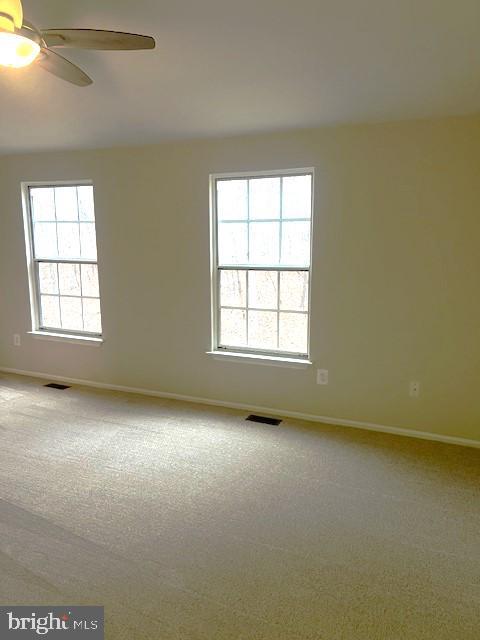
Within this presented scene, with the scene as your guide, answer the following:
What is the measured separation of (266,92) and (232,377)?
7.23 feet

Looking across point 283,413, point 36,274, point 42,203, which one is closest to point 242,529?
point 283,413

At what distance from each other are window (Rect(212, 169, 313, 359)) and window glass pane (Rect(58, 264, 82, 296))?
1.54 metres

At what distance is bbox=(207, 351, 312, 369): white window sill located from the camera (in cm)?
349

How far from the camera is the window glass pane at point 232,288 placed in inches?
144

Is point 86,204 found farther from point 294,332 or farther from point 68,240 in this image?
point 294,332

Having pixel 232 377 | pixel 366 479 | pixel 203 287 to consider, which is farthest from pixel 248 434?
pixel 203 287

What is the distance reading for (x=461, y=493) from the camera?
2479 millimetres

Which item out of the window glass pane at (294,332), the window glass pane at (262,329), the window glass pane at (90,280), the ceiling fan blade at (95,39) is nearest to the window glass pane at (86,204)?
the window glass pane at (90,280)

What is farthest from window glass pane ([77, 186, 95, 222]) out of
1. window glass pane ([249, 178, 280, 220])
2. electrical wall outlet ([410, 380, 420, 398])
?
electrical wall outlet ([410, 380, 420, 398])

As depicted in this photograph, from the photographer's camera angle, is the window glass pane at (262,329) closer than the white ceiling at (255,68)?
No

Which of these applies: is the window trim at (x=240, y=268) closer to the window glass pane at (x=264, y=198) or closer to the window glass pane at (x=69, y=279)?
the window glass pane at (x=264, y=198)

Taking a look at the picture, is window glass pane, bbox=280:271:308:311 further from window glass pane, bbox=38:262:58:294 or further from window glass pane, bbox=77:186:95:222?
window glass pane, bbox=38:262:58:294

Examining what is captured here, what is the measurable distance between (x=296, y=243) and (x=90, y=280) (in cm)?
211

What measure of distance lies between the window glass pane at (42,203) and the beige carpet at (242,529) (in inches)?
84.2
